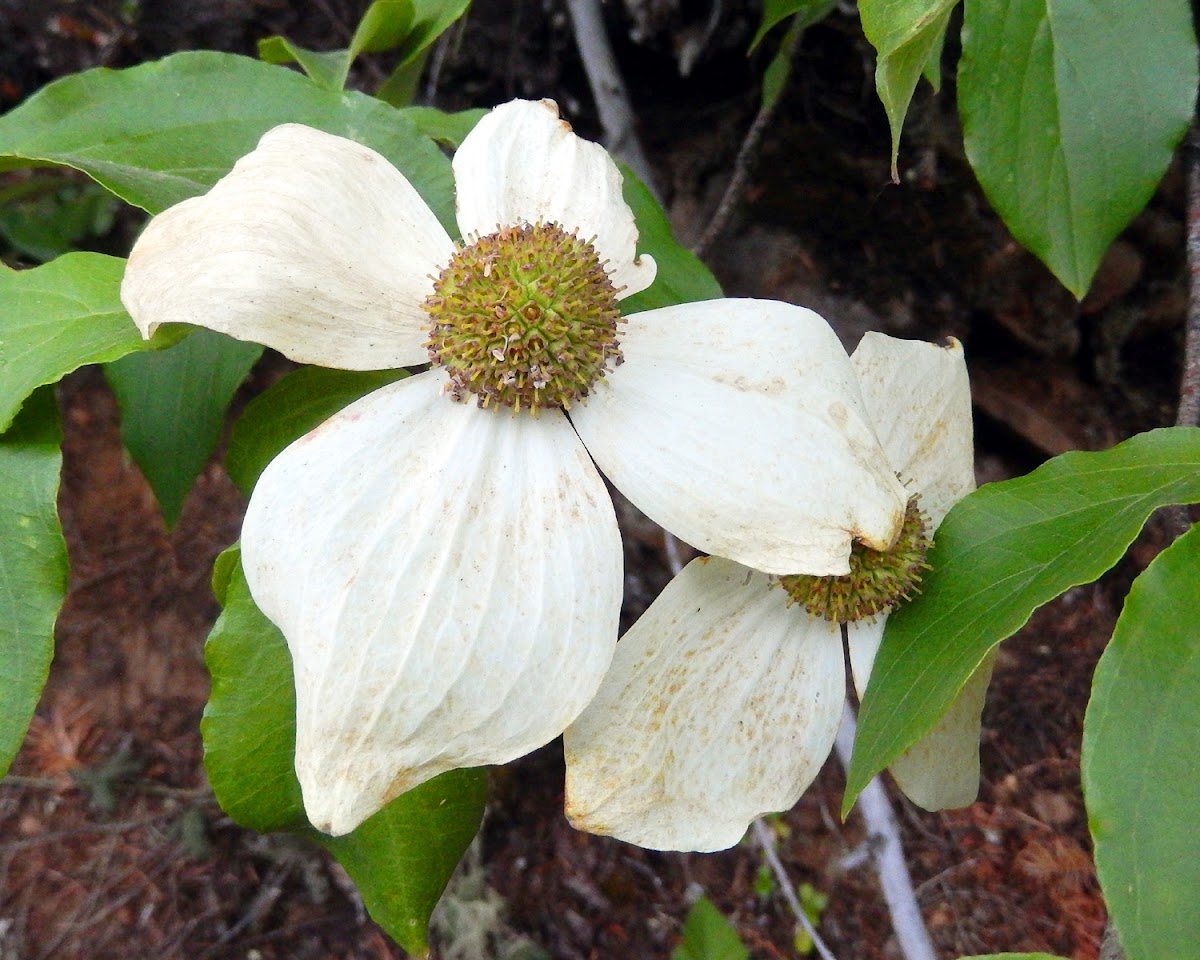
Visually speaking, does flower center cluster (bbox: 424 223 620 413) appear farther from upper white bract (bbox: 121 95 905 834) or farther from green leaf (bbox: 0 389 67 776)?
green leaf (bbox: 0 389 67 776)

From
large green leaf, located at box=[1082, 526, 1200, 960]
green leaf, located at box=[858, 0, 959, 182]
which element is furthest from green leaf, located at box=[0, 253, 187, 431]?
large green leaf, located at box=[1082, 526, 1200, 960]

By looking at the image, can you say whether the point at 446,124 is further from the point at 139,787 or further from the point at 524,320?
the point at 139,787

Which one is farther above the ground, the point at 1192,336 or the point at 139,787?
the point at 1192,336

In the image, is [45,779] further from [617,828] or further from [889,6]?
[889,6]

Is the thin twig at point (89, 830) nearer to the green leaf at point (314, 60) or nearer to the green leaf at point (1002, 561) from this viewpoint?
the green leaf at point (314, 60)

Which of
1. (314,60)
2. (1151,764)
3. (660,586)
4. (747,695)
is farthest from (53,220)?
(1151,764)

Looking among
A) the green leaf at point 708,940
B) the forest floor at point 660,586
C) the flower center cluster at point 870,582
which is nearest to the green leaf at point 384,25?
the forest floor at point 660,586
